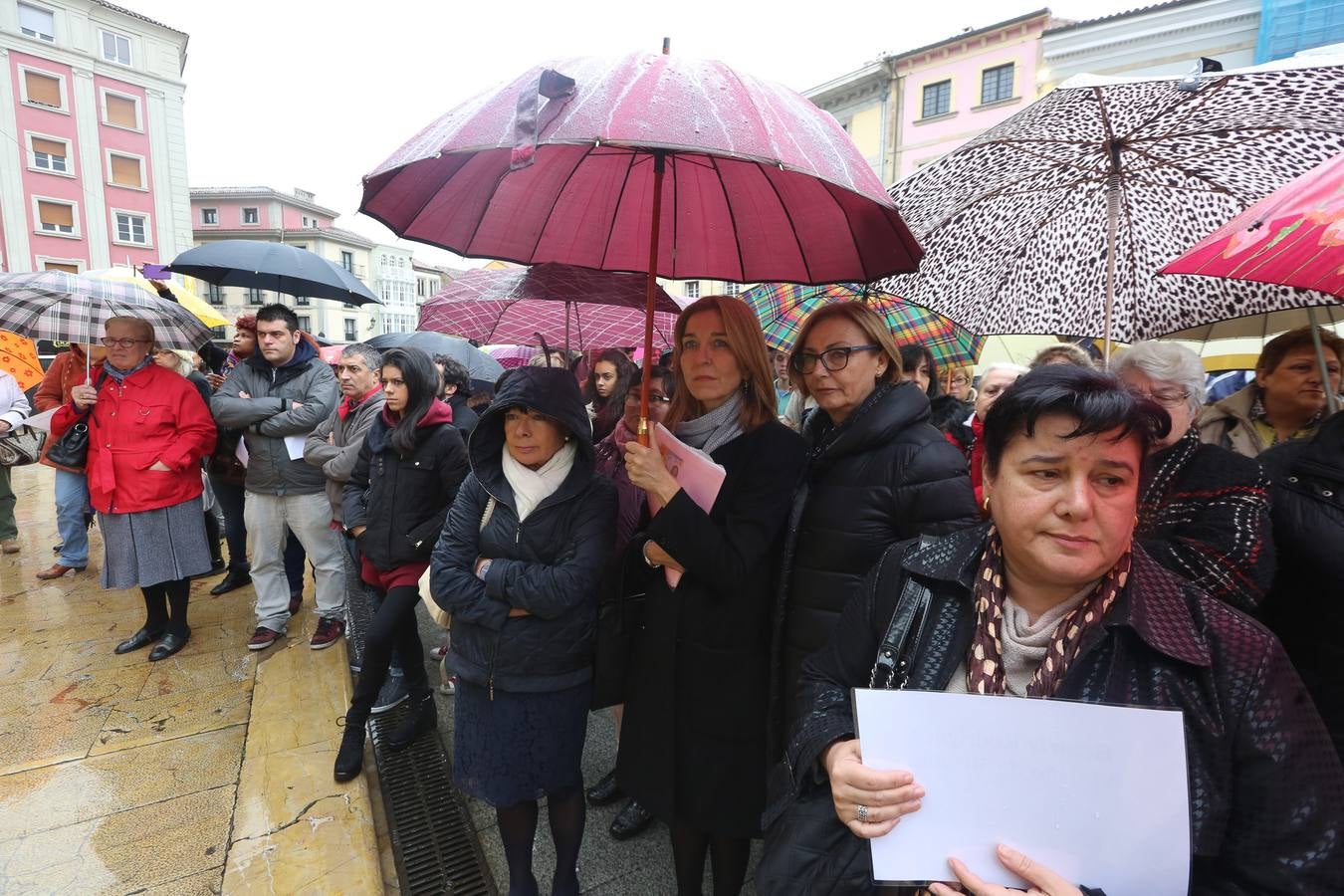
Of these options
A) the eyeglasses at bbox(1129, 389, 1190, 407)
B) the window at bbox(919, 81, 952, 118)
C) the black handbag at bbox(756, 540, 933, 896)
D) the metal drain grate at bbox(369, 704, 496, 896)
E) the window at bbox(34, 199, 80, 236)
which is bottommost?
the metal drain grate at bbox(369, 704, 496, 896)

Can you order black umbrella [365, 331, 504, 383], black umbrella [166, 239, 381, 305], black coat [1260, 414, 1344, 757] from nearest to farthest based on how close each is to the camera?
black coat [1260, 414, 1344, 757] → black umbrella [166, 239, 381, 305] → black umbrella [365, 331, 504, 383]

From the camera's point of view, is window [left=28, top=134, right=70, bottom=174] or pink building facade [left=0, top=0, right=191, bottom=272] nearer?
pink building facade [left=0, top=0, right=191, bottom=272]

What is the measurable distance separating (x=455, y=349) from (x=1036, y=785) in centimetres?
680

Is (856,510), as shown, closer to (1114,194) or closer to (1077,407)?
(1077,407)

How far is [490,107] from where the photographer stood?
1.47 metres

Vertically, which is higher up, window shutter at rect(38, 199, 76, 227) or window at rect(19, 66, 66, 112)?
window at rect(19, 66, 66, 112)

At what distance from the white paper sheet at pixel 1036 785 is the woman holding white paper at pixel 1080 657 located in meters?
0.02

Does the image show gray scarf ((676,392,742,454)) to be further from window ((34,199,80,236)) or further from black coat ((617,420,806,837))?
window ((34,199,80,236))

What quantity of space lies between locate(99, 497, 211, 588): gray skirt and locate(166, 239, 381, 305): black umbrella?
1.99 meters

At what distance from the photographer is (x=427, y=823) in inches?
107

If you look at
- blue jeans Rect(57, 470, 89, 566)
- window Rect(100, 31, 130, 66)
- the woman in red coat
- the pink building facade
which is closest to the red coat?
the woman in red coat

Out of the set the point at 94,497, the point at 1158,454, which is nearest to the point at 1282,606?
the point at 1158,454

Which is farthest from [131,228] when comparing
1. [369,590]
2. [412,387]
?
[412,387]

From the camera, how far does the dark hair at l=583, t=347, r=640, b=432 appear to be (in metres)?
4.26
